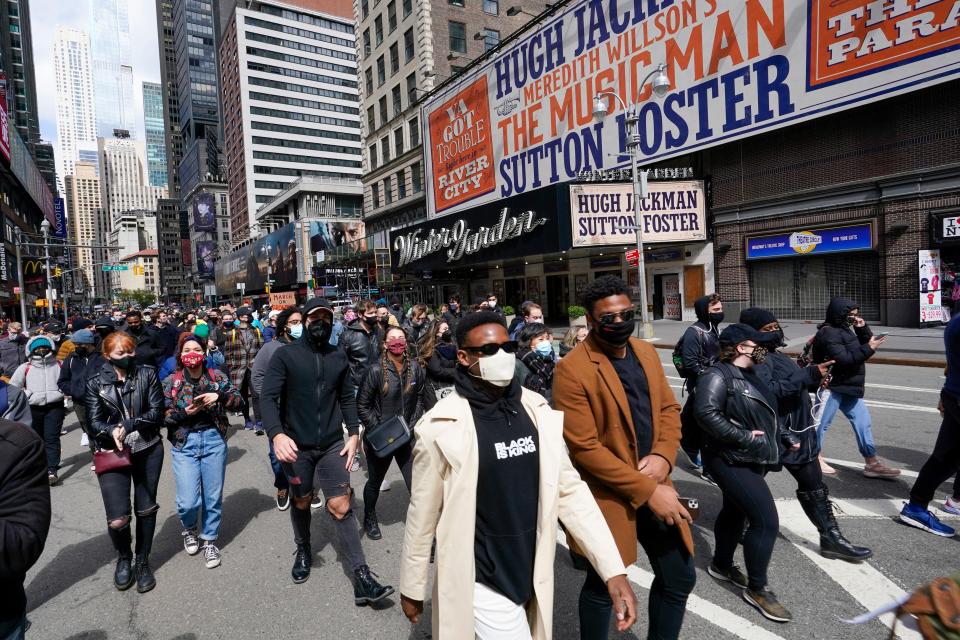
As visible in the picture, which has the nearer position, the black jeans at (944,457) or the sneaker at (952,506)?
the black jeans at (944,457)

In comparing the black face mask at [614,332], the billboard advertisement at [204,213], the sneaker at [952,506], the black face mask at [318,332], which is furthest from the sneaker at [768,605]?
the billboard advertisement at [204,213]

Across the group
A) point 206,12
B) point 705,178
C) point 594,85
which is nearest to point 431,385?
point 705,178

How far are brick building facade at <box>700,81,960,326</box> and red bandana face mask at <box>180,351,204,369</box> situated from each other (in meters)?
20.3

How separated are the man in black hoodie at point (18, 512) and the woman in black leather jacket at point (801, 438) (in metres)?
3.92

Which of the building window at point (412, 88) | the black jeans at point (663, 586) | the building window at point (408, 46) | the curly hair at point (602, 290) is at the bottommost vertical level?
the black jeans at point (663, 586)

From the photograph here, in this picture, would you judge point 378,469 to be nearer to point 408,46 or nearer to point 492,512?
point 492,512

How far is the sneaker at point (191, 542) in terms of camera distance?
4590mm

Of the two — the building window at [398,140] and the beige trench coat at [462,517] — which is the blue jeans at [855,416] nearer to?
the beige trench coat at [462,517]

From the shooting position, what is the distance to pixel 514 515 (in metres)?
2.24

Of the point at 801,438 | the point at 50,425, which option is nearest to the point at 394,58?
the point at 50,425

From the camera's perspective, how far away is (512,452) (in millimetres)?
2256

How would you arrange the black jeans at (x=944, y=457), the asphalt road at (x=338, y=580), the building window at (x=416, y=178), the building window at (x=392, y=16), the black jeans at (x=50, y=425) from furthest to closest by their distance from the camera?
the building window at (x=392, y=16) < the building window at (x=416, y=178) < the black jeans at (x=50, y=425) < the black jeans at (x=944, y=457) < the asphalt road at (x=338, y=580)

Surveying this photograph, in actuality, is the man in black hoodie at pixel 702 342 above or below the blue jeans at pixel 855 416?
above

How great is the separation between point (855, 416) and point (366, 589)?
5.00 m
